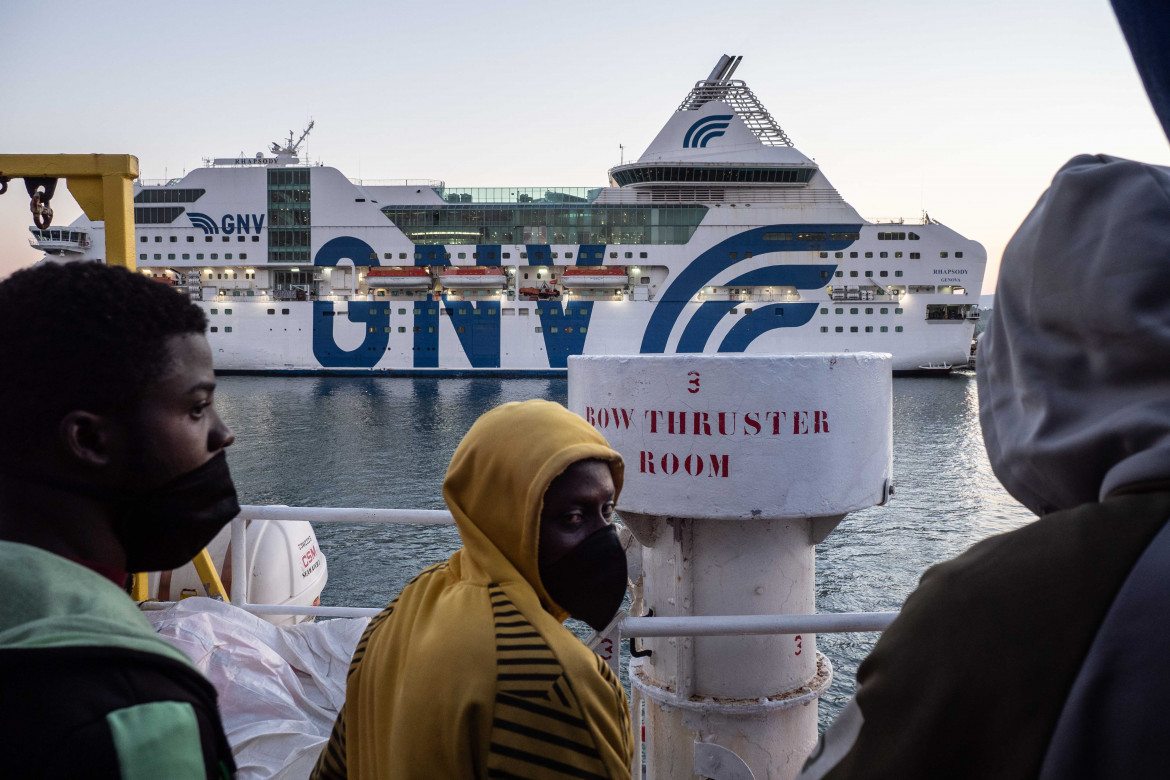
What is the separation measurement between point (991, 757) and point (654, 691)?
2233mm

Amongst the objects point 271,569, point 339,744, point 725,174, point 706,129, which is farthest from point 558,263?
point 339,744

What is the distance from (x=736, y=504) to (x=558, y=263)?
110 feet

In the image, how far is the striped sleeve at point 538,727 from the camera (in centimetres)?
98

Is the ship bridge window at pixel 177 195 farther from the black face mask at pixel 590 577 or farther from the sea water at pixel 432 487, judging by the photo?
the black face mask at pixel 590 577

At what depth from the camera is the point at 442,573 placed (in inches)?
49.6

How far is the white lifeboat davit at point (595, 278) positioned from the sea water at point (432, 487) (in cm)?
1006

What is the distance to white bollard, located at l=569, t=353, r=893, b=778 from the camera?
8.10ft

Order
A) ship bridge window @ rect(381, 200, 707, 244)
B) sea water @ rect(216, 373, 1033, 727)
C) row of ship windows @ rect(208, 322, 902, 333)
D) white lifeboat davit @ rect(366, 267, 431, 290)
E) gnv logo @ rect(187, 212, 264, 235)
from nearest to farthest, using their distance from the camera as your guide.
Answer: sea water @ rect(216, 373, 1033, 727) → row of ship windows @ rect(208, 322, 902, 333) → white lifeboat davit @ rect(366, 267, 431, 290) → ship bridge window @ rect(381, 200, 707, 244) → gnv logo @ rect(187, 212, 264, 235)

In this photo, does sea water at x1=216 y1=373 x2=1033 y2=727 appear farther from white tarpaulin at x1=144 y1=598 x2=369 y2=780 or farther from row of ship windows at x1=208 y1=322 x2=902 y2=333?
row of ship windows at x1=208 y1=322 x2=902 y2=333

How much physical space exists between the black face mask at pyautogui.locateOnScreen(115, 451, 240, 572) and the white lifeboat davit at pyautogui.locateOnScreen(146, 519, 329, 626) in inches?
132

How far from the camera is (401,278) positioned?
3428cm

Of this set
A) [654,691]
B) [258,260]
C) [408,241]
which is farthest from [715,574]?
[258,260]

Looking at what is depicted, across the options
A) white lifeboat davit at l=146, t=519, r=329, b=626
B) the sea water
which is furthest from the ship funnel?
white lifeboat davit at l=146, t=519, r=329, b=626

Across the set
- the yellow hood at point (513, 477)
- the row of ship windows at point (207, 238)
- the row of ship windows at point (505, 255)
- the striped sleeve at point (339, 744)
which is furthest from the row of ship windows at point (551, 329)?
the yellow hood at point (513, 477)
